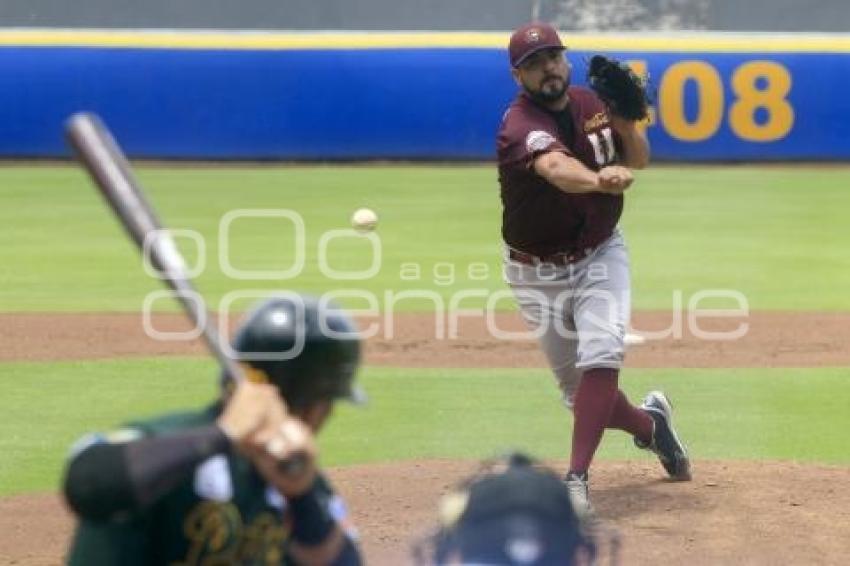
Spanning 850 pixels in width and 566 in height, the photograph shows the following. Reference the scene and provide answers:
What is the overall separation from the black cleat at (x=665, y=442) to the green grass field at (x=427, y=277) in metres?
0.62

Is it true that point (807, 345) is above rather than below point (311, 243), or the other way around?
above

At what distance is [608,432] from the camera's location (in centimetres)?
897

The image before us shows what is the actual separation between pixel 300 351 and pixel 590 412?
4.25 m

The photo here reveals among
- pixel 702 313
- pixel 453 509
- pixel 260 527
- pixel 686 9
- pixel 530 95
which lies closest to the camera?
pixel 453 509

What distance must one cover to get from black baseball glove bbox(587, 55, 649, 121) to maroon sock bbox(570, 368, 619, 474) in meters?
1.05

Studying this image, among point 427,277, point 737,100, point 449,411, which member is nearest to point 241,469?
point 449,411

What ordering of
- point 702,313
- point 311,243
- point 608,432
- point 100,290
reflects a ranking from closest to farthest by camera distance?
point 608,432, point 702,313, point 100,290, point 311,243

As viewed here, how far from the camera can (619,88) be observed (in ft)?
22.8

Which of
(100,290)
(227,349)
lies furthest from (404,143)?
(227,349)

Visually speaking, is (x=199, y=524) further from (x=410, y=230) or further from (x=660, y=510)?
(x=410, y=230)

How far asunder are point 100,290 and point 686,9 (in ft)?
51.1

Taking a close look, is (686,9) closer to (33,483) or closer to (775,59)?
(775,59)

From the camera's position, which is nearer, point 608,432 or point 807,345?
point 608,432

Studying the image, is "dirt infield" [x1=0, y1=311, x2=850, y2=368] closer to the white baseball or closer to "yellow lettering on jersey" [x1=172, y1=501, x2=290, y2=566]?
the white baseball
